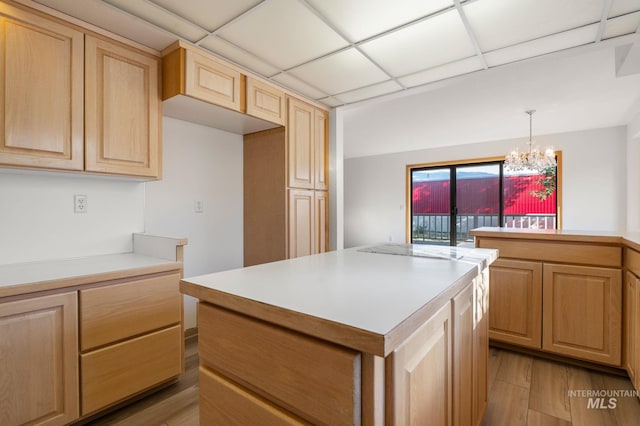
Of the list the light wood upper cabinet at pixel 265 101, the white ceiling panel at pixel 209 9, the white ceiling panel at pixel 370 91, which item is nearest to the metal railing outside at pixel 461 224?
the white ceiling panel at pixel 370 91

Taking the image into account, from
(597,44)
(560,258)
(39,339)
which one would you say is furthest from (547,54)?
(39,339)

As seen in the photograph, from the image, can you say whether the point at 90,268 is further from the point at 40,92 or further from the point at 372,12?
the point at 372,12

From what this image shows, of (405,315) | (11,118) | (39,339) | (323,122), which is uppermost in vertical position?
(323,122)

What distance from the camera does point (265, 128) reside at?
2.90 m

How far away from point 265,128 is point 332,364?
8.53ft

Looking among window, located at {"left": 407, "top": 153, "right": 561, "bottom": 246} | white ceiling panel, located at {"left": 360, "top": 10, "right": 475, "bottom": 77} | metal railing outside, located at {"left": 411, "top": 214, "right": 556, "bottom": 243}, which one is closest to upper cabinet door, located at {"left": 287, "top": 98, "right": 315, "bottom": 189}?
white ceiling panel, located at {"left": 360, "top": 10, "right": 475, "bottom": 77}

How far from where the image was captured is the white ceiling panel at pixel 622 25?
5.97 ft

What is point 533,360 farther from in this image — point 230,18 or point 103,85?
point 103,85

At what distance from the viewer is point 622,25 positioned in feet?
6.25

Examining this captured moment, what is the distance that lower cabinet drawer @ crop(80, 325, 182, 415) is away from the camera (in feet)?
5.12

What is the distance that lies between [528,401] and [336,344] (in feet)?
6.22

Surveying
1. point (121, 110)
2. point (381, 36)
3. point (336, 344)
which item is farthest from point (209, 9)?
point (336, 344)

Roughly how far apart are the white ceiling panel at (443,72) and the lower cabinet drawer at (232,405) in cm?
256

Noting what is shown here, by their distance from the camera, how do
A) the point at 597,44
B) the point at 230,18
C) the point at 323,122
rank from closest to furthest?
the point at 230,18, the point at 597,44, the point at 323,122
